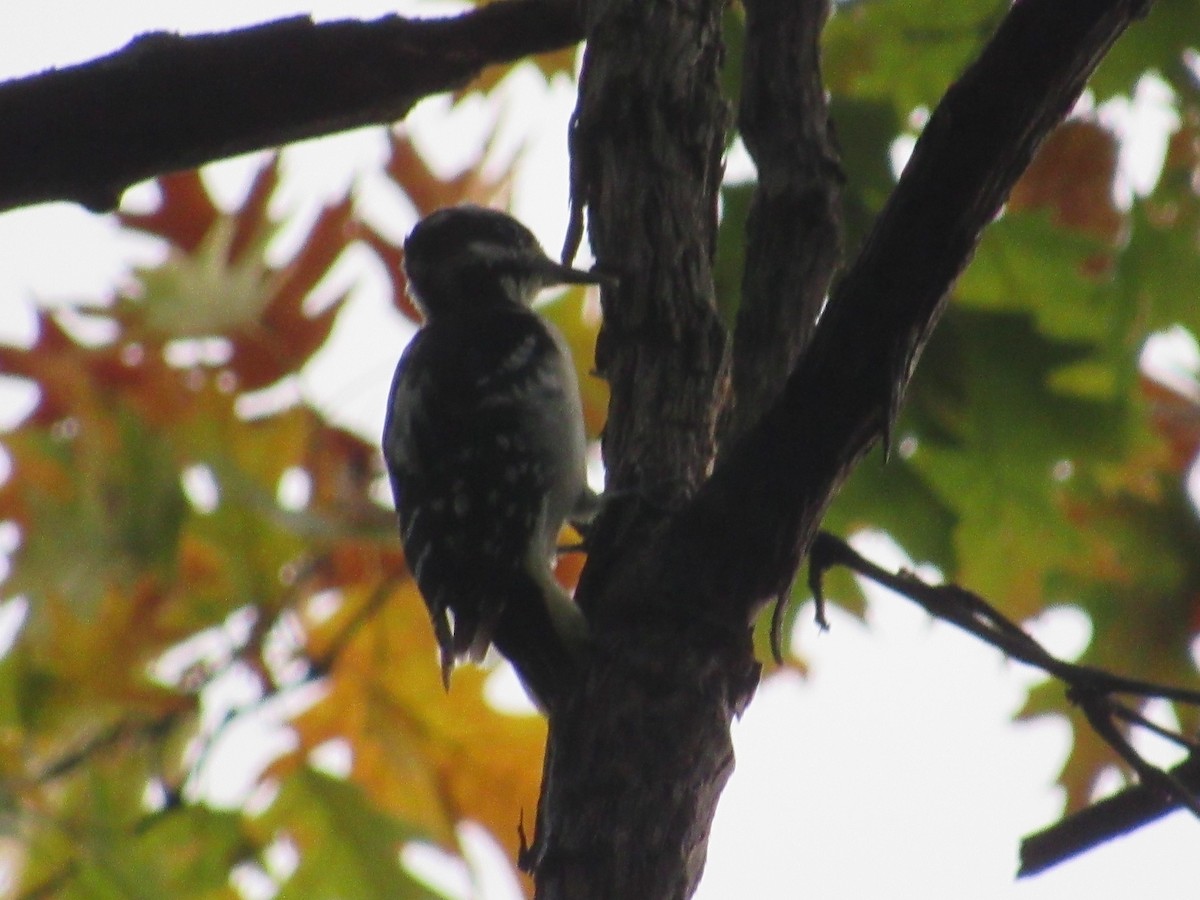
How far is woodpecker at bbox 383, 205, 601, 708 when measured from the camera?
3.94m

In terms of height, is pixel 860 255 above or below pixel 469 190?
below

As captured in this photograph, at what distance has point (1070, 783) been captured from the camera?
559 centimetres

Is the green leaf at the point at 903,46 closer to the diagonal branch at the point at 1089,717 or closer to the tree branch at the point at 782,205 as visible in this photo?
the tree branch at the point at 782,205

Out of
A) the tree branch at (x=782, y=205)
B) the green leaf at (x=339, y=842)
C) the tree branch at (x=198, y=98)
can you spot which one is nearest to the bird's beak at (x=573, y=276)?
the tree branch at (x=782, y=205)

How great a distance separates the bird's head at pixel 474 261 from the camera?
4992 millimetres

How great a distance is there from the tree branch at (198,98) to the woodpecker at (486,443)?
0.82m

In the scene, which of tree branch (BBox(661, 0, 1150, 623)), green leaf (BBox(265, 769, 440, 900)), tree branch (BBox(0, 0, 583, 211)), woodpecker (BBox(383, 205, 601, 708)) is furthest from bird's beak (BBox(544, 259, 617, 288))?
green leaf (BBox(265, 769, 440, 900))

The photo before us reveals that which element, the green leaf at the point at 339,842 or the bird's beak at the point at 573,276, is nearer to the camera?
the bird's beak at the point at 573,276

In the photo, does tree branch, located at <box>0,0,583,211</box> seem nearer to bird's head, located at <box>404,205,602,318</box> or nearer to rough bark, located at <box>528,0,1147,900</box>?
rough bark, located at <box>528,0,1147,900</box>

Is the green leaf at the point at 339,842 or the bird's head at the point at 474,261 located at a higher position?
the bird's head at the point at 474,261

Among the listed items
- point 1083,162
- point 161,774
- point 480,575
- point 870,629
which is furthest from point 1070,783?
point 161,774

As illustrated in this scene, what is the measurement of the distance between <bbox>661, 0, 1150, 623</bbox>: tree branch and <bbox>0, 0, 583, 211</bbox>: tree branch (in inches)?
43.5

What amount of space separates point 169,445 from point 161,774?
0.85 metres

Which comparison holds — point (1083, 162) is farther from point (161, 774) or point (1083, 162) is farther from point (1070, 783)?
point (161, 774)
